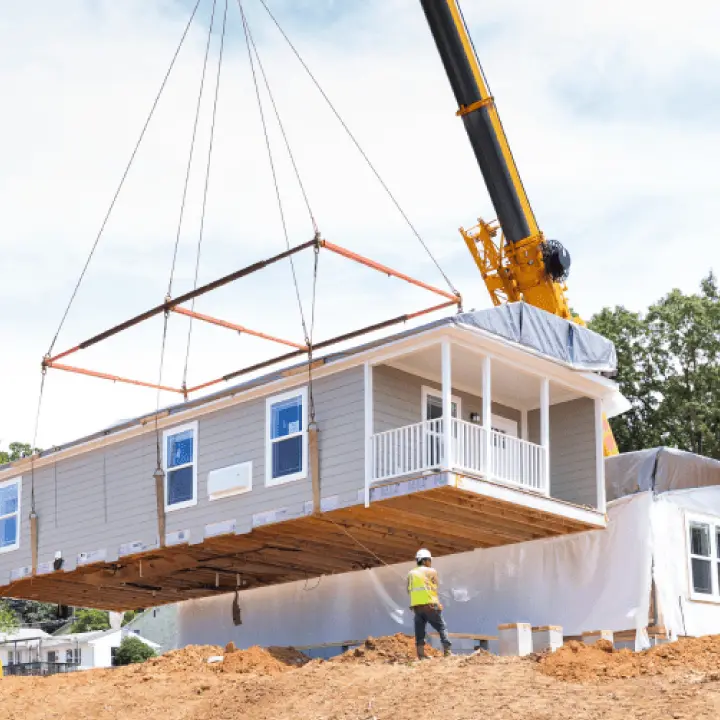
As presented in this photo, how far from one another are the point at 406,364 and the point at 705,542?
764cm

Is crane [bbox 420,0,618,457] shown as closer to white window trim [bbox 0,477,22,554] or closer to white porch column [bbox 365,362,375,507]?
white porch column [bbox 365,362,375,507]

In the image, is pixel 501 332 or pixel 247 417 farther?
pixel 247 417

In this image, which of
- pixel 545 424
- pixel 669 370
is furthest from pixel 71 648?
pixel 545 424

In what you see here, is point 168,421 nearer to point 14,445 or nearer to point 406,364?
point 406,364

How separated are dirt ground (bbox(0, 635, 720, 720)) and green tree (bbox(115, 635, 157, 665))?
35.9 metres

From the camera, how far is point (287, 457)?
2497 cm

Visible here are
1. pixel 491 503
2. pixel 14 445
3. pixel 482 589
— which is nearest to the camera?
pixel 491 503

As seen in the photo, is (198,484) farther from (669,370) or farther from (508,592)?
(669,370)

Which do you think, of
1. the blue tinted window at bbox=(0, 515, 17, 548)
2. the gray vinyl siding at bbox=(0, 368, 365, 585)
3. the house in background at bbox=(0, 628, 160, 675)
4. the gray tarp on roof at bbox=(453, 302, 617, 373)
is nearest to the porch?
the gray tarp on roof at bbox=(453, 302, 617, 373)

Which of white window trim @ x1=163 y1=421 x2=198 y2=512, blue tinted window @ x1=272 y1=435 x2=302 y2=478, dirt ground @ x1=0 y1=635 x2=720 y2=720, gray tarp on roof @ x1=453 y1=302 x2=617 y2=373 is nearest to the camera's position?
dirt ground @ x1=0 y1=635 x2=720 y2=720

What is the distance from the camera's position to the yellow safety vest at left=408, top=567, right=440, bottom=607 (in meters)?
20.5

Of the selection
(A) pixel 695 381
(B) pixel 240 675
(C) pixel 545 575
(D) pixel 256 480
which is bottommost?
(B) pixel 240 675

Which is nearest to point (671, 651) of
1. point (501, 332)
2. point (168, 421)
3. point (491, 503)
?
point (491, 503)

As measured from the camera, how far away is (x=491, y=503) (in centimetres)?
2347
